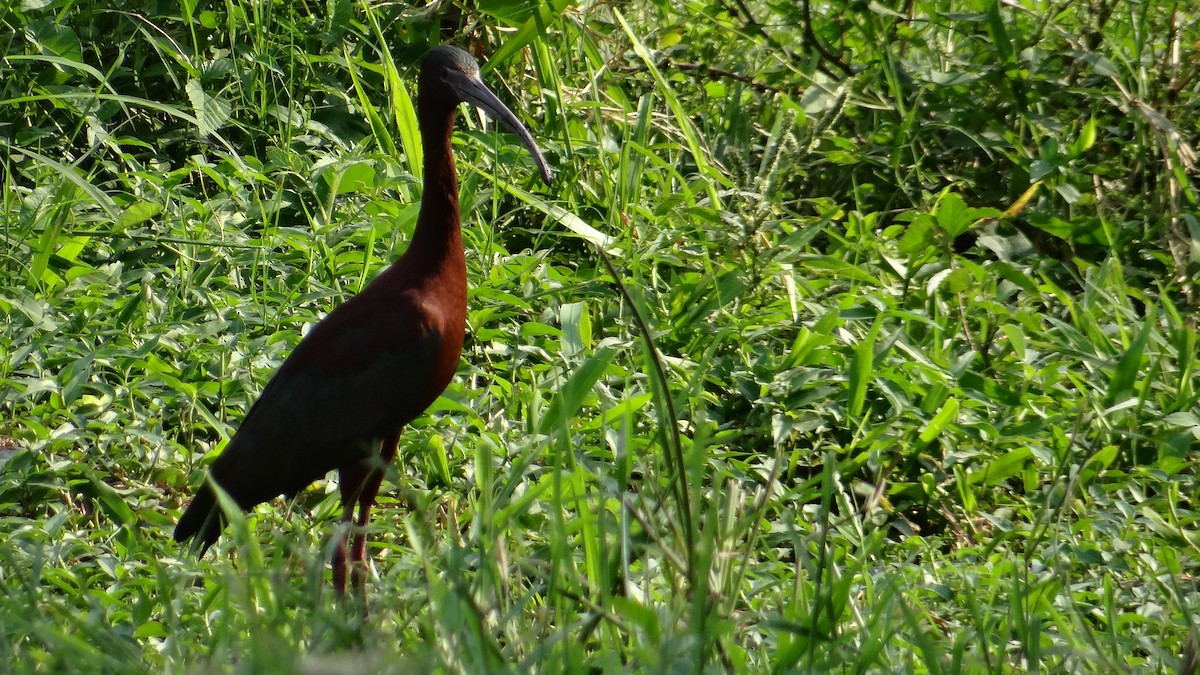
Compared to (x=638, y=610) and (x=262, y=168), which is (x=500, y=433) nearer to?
(x=262, y=168)

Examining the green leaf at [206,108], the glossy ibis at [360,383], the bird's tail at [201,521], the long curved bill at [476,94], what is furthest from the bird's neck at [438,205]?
the green leaf at [206,108]

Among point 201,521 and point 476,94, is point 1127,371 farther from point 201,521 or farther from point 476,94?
point 201,521

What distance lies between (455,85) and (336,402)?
2.86 ft

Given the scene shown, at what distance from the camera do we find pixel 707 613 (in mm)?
2074

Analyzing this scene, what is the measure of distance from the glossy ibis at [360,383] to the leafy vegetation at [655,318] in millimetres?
167

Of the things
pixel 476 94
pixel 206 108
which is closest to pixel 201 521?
pixel 476 94

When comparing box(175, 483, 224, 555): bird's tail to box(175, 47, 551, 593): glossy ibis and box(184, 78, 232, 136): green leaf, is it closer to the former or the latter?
box(175, 47, 551, 593): glossy ibis

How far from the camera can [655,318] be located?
4.29 m

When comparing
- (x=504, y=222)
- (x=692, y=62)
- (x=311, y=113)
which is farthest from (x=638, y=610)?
(x=692, y=62)

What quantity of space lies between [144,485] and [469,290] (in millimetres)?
1135

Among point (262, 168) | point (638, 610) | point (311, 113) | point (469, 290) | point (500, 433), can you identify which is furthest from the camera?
point (311, 113)

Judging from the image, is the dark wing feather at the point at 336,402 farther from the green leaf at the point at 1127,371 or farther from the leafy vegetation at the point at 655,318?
the green leaf at the point at 1127,371

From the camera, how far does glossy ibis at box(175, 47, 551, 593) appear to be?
10.9 feet

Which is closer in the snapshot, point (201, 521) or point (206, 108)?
point (201, 521)
